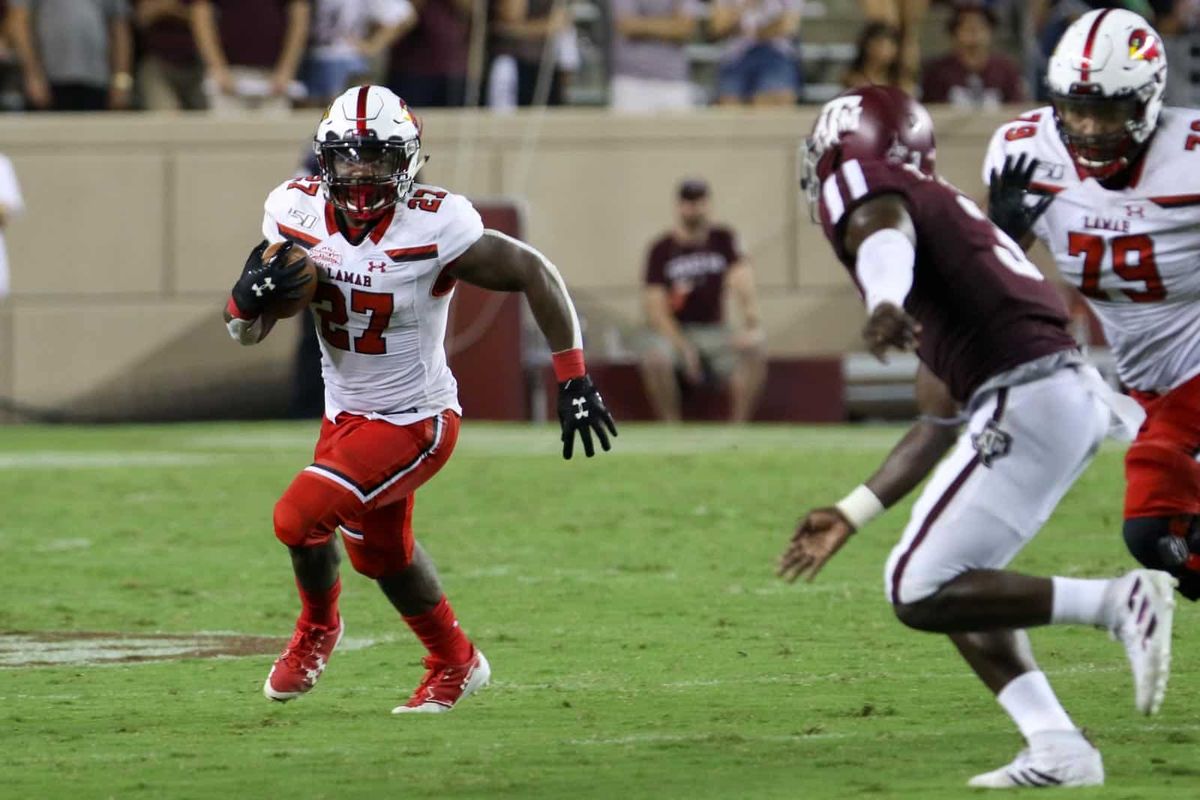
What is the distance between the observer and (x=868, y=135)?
5.08 metres

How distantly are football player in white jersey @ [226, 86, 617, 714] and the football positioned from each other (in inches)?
1.3

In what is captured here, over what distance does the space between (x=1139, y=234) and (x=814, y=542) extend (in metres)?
1.90

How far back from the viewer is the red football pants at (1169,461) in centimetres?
636

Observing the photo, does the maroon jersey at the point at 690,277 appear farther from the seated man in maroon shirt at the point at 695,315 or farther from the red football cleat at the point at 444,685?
the red football cleat at the point at 444,685

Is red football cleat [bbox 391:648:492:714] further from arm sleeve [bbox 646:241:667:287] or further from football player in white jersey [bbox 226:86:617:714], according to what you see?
arm sleeve [bbox 646:241:667:287]

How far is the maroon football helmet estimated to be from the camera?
507 cm

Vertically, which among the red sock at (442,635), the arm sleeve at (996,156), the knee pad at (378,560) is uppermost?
the arm sleeve at (996,156)

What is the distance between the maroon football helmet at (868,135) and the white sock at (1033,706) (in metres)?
1.22

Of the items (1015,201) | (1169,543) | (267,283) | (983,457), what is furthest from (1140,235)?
(267,283)

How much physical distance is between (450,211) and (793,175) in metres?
11.4

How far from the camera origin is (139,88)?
17.2m

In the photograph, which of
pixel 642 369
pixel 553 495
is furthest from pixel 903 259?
pixel 642 369

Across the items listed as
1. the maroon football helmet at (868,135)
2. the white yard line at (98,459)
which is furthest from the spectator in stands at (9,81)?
the maroon football helmet at (868,135)

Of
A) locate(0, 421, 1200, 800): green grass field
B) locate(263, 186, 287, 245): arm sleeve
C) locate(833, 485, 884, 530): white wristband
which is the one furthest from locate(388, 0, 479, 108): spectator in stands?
locate(833, 485, 884, 530): white wristband
